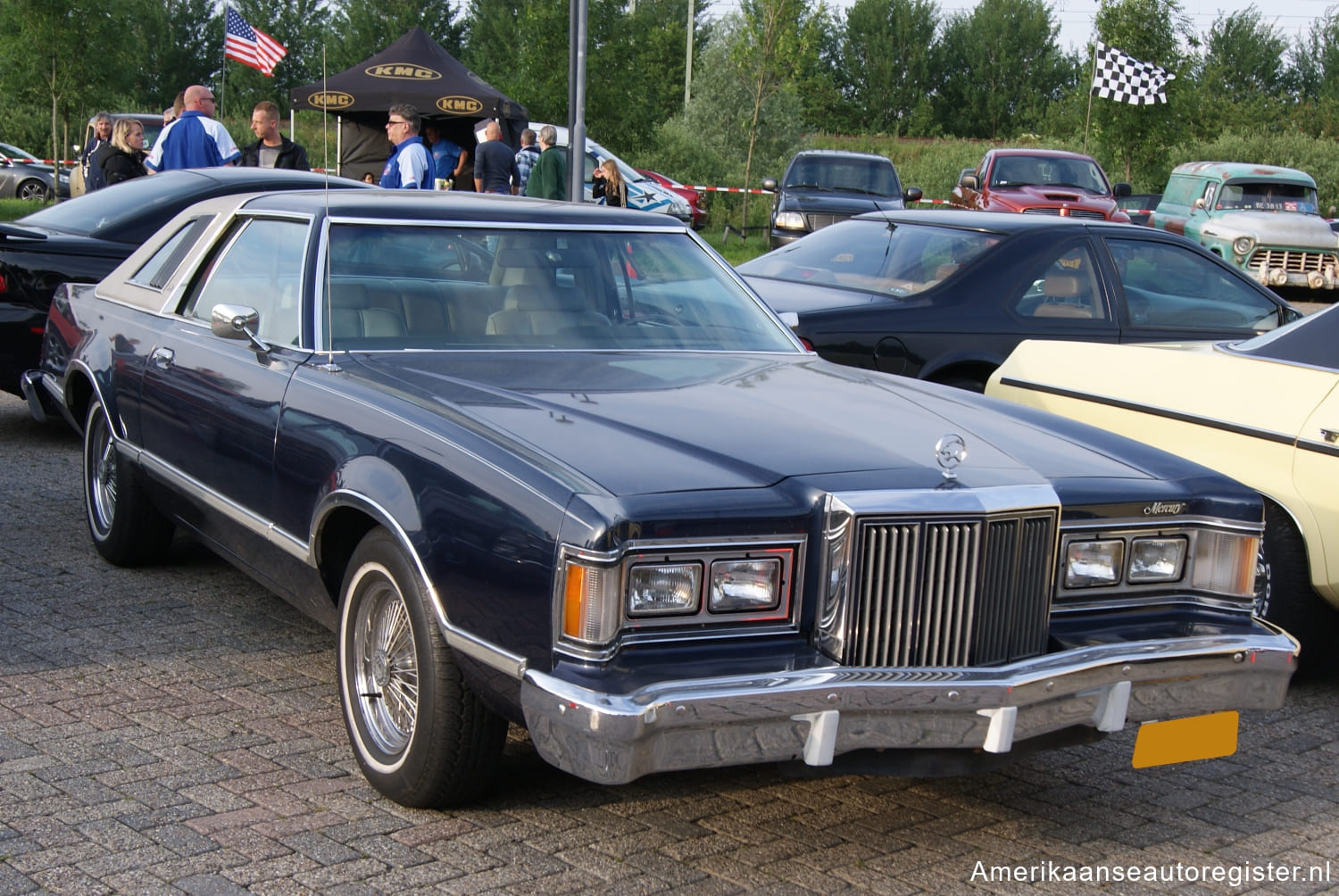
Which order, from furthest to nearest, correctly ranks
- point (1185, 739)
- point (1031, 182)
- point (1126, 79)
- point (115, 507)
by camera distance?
point (1126, 79)
point (1031, 182)
point (115, 507)
point (1185, 739)

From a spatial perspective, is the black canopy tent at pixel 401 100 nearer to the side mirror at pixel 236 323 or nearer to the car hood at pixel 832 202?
the car hood at pixel 832 202

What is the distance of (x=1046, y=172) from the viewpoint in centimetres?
1877

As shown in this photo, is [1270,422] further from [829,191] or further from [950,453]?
[829,191]

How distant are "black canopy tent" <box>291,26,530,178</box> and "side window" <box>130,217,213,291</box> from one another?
10.9 m

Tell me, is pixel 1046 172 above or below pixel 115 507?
above

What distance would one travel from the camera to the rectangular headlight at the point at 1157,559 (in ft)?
11.6

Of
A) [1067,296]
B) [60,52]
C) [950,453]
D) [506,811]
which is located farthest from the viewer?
[60,52]

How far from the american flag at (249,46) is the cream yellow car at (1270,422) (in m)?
14.7

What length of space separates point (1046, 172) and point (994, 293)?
1231cm

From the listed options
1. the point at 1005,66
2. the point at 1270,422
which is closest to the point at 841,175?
the point at 1270,422

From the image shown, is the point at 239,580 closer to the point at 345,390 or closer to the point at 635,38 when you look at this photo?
the point at 345,390

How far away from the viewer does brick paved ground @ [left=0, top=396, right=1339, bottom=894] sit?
10.5 feet

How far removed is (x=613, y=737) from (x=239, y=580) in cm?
315

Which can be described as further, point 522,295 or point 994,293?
point 994,293
